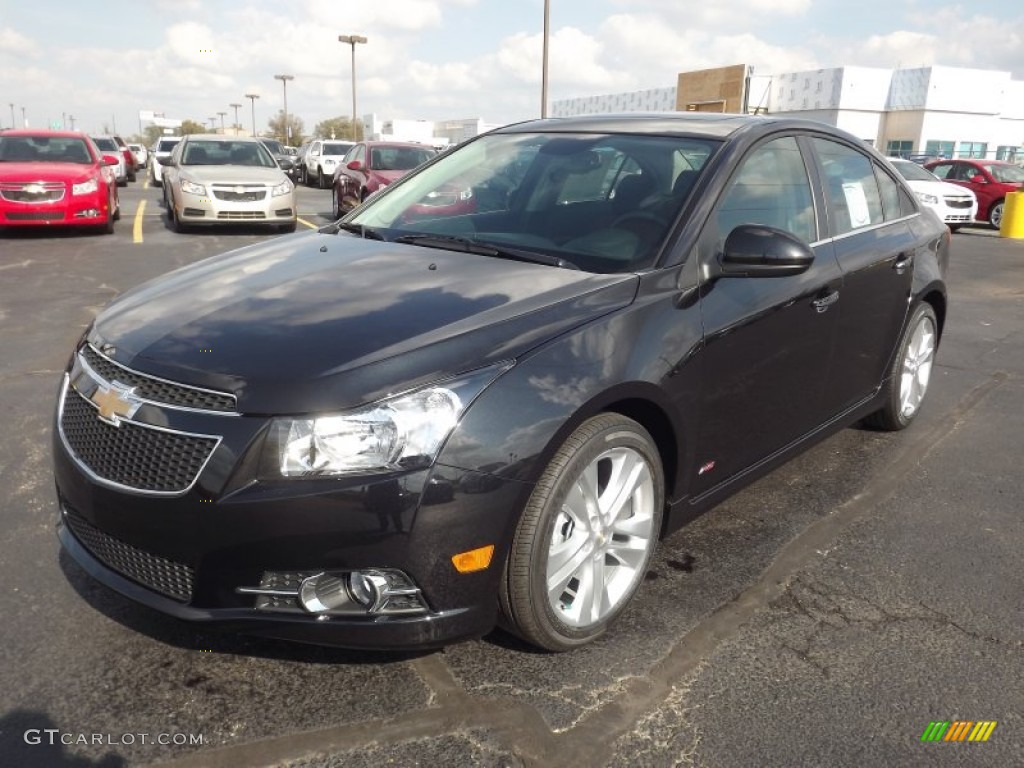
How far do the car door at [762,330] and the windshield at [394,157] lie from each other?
12.9 m

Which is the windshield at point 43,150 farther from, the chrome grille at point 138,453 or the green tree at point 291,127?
the green tree at point 291,127

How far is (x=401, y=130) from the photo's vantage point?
3462 inches

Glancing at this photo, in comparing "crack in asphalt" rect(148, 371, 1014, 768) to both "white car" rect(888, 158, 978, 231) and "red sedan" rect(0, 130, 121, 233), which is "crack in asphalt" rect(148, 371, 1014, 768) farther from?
"white car" rect(888, 158, 978, 231)

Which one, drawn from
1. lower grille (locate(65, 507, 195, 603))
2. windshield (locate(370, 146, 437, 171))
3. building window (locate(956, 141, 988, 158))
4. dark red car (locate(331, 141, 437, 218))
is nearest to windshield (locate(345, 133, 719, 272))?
lower grille (locate(65, 507, 195, 603))

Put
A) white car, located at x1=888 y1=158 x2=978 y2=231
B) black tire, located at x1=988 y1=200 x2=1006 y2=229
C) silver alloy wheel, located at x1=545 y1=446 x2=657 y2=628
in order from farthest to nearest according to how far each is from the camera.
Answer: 1. black tire, located at x1=988 y1=200 x2=1006 y2=229
2. white car, located at x1=888 y1=158 x2=978 y2=231
3. silver alloy wheel, located at x1=545 y1=446 x2=657 y2=628

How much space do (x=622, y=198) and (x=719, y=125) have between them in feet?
2.11

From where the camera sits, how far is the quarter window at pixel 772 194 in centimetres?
329

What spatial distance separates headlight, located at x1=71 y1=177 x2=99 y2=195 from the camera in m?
12.4

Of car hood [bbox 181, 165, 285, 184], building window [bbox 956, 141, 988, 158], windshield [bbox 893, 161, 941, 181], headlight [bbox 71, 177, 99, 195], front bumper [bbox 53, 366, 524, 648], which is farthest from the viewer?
building window [bbox 956, 141, 988, 158]

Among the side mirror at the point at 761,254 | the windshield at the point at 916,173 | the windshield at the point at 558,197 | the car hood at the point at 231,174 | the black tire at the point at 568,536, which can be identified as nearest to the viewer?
the black tire at the point at 568,536

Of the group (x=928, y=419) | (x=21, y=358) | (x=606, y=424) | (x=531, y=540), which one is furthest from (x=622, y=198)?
(x=21, y=358)

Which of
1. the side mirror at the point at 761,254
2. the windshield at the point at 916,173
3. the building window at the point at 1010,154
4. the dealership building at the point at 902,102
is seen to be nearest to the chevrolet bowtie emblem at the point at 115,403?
the side mirror at the point at 761,254

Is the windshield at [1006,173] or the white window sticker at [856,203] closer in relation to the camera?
the white window sticker at [856,203]

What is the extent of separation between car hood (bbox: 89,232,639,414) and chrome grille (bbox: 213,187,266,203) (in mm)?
10567
